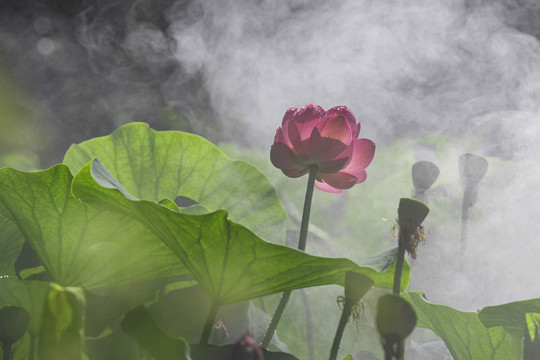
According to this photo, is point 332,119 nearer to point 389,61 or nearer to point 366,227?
point 366,227

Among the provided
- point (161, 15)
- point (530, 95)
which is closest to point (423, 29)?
point (530, 95)

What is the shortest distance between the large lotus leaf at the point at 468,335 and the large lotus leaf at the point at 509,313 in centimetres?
3

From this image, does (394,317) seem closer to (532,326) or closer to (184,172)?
(532,326)

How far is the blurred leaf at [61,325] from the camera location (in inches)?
8.3

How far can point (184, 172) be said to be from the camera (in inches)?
20.6

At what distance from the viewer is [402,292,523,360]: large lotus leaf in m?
0.40

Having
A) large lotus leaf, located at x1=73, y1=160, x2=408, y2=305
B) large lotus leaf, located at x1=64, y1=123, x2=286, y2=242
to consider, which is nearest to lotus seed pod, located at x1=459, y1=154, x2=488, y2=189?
large lotus leaf, located at x1=64, y1=123, x2=286, y2=242

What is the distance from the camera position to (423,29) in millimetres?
2797

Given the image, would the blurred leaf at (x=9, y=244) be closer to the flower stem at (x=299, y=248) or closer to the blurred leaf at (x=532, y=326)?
the flower stem at (x=299, y=248)

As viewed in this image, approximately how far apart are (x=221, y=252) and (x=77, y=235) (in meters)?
0.12

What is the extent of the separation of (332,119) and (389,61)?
87.3 inches

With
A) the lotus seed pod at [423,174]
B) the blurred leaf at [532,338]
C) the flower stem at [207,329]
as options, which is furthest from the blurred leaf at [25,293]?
the lotus seed pod at [423,174]

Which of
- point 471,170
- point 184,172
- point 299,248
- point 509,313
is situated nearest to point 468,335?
point 509,313

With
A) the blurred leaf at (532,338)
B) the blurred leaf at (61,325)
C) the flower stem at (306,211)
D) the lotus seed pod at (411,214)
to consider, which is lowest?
the blurred leaf at (61,325)
